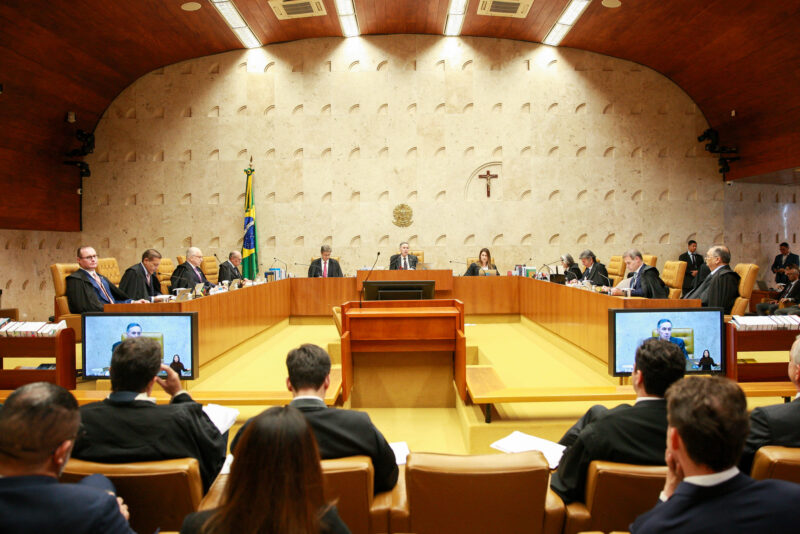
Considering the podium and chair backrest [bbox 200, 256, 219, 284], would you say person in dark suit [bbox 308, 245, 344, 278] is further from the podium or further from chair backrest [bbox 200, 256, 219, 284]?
the podium

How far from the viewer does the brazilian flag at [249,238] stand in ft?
29.0

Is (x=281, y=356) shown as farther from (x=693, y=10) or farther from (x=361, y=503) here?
(x=693, y=10)

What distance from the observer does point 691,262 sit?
29.8 ft

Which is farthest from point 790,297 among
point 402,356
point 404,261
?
point 402,356

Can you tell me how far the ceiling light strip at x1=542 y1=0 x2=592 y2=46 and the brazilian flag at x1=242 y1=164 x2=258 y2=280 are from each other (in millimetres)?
5735

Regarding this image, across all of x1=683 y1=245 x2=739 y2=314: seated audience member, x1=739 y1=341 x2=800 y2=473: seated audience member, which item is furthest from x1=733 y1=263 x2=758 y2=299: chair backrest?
x1=739 y1=341 x2=800 y2=473: seated audience member

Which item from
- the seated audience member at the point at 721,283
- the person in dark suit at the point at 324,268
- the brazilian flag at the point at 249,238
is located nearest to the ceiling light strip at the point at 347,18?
the brazilian flag at the point at 249,238

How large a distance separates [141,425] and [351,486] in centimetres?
68

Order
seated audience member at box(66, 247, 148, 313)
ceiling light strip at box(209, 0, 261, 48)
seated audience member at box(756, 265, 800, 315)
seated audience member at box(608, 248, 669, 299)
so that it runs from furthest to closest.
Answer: ceiling light strip at box(209, 0, 261, 48)
seated audience member at box(756, 265, 800, 315)
seated audience member at box(608, 248, 669, 299)
seated audience member at box(66, 247, 148, 313)

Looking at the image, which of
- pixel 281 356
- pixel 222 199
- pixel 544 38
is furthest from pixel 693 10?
pixel 222 199

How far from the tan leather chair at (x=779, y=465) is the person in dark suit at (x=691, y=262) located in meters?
8.57

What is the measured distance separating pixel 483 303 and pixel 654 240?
4.25 metres

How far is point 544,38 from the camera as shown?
29.8 feet

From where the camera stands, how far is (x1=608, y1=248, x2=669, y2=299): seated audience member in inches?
204
